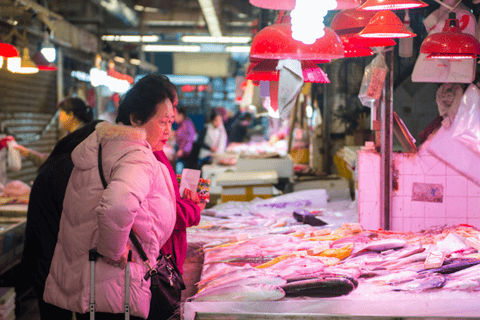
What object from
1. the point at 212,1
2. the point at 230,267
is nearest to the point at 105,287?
the point at 230,267

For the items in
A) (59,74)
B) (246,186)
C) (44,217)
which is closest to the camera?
(44,217)

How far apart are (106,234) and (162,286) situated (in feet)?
1.53

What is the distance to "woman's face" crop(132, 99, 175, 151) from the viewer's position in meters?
2.76

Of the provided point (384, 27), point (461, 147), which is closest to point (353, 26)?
point (384, 27)

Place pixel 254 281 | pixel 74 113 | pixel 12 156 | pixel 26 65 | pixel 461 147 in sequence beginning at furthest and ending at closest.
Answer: pixel 26 65 < pixel 12 156 < pixel 74 113 < pixel 461 147 < pixel 254 281

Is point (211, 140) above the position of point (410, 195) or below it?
above

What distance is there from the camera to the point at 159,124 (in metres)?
2.79

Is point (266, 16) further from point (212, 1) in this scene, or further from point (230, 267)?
point (230, 267)

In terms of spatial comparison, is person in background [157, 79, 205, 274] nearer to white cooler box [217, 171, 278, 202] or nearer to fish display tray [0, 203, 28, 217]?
fish display tray [0, 203, 28, 217]

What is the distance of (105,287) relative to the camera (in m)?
2.40

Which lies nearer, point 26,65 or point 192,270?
point 192,270

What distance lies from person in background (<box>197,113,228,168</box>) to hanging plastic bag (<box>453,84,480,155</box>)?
8.21 meters

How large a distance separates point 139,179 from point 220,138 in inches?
390

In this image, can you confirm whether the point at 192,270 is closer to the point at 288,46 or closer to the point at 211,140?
the point at 288,46
